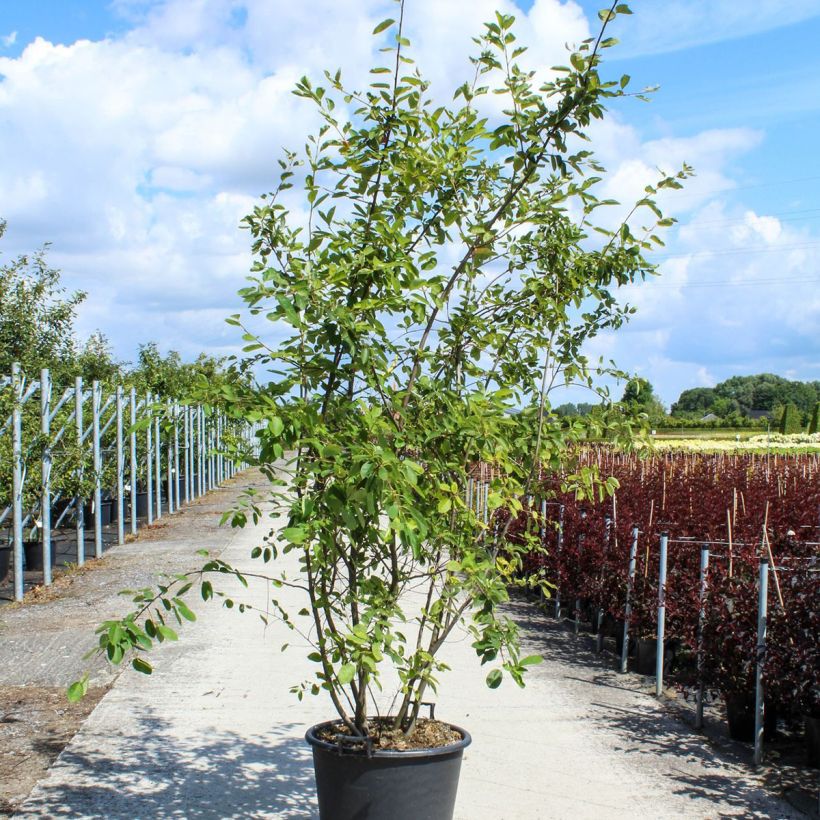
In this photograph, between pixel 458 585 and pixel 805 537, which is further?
pixel 805 537

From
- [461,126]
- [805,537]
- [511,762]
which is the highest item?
[461,126]

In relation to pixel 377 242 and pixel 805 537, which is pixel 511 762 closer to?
pixel 377 242

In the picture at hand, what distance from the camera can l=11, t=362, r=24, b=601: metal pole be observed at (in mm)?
9605

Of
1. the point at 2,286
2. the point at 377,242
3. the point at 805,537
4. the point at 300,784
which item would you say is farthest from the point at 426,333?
the point at 2,286

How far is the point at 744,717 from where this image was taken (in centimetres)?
574

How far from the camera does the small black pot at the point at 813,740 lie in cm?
525

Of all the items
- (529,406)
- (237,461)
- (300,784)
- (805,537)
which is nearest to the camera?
(237,461)

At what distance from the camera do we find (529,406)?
4078 mm

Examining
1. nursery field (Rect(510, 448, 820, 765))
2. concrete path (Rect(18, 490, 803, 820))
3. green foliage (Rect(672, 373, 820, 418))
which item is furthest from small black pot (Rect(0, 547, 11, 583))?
green foliage (Rect(672, 373, 820, 418))

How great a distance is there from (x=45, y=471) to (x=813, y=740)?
26.5 feet

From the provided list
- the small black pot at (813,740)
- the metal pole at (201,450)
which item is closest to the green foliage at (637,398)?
the small black pot at (813,740)

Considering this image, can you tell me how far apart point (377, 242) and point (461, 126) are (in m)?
0.58

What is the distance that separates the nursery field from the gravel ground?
9.52 feet

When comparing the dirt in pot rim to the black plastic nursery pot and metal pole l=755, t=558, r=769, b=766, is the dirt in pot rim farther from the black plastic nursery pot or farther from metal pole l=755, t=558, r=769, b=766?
metal pole l=755, t=558, r=769, b=766
